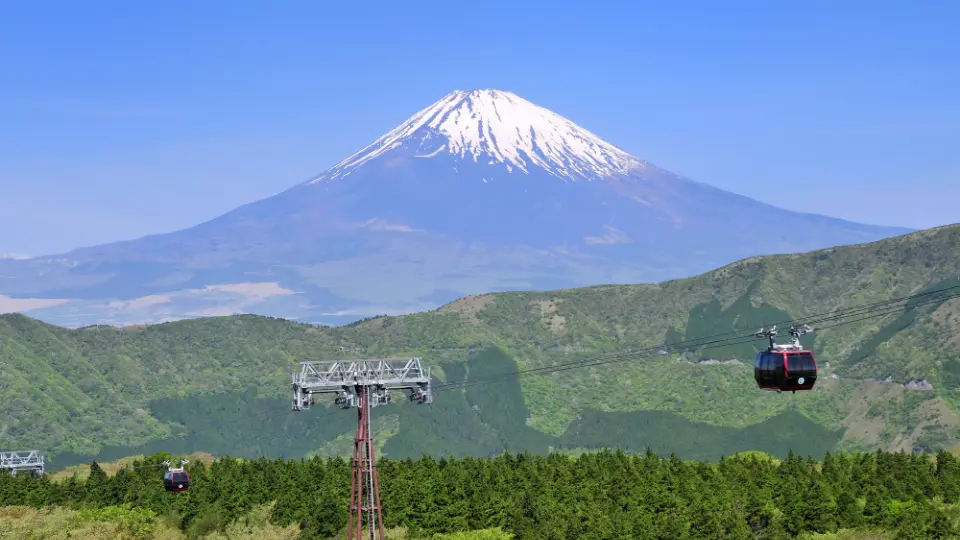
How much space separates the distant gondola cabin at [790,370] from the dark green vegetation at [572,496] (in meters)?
52.4

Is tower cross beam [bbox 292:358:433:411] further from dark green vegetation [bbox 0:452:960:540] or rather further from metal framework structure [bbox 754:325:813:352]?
dark green vegetation [bbox 0:452:960:540]

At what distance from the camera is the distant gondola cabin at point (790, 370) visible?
78.0 m

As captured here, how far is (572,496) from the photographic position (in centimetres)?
15375

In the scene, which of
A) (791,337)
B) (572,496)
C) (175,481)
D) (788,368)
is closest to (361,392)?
(788,368)

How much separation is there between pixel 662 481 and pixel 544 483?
14.5 metres

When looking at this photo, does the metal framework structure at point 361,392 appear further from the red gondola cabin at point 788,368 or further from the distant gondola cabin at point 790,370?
the distant gondola cabin at point 790,370

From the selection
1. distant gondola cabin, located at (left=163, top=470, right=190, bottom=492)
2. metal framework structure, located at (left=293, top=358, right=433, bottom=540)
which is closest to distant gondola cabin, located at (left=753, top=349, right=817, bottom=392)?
metal framework structure, located at (left=293, top=358, right=433, bottom=540)

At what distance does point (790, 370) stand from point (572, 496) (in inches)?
3092

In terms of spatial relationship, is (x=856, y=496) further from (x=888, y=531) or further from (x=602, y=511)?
(x=602, y=511)

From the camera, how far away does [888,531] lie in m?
136

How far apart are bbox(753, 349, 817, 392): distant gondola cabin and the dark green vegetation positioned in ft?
172


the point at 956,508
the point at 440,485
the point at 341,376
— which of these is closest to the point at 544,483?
the point at 440,485

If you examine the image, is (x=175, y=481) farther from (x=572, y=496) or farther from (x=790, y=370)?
(x=790, y=370)

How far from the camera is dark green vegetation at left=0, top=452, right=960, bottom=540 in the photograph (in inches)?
5423
